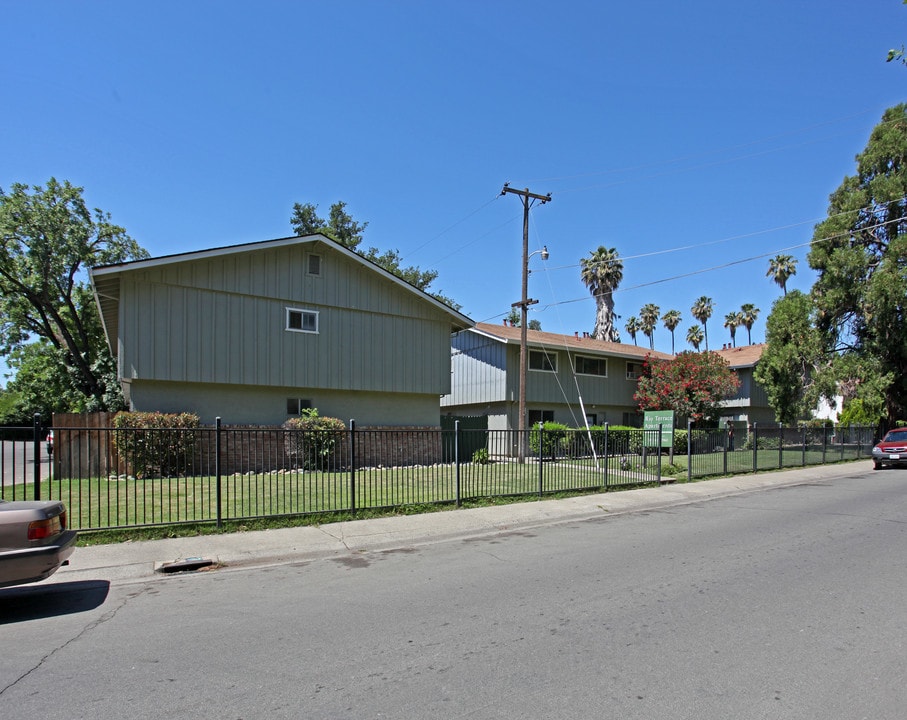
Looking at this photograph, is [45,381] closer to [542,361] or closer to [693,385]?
[542,361]

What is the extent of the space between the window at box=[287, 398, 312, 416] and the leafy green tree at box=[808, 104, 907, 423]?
2358cm

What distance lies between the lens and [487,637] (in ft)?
16.0

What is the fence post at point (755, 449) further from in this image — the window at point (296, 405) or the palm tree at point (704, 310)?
the palm tree at point (704, 310)

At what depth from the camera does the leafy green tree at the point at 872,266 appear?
27.1 meters

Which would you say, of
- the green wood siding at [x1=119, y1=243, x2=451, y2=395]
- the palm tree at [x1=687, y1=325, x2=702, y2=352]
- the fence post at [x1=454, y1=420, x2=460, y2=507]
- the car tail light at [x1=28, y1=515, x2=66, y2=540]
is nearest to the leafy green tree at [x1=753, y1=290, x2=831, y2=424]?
the green wood siding at [x1=119, y1=243, x2=451, y2=395]

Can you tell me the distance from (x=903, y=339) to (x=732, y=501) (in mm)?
19873

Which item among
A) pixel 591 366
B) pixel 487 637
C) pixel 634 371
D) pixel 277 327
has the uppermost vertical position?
pixel 277 327

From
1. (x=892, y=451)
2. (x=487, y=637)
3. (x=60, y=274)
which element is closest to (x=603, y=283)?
(x=892, y=451)

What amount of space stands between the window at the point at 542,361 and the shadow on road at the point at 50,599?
22.5m

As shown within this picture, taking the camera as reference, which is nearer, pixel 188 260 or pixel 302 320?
pixel 188 260

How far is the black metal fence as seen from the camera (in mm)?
9617

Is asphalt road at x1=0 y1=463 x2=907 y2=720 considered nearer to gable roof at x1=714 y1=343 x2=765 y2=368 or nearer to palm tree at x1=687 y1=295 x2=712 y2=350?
gable roof at x1=714 y1=343 x2=765 y2=368

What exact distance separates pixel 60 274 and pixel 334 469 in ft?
86.3

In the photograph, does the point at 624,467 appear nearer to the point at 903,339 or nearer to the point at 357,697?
the point at 357,697
